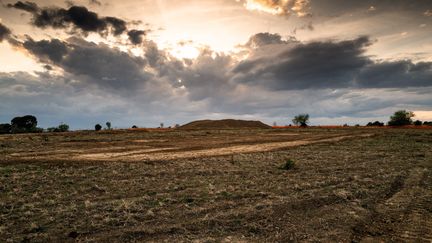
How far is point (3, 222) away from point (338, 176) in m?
16.4

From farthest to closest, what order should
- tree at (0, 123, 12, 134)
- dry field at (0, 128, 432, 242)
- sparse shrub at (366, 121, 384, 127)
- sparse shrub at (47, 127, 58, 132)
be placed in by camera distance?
sparse shrub at (366, 121, 384, 127)
sparse shrub at (47, 127, 58, 132)
tree at (0, 123, 12, 134)
dry field at (0, 128, 432, 242)

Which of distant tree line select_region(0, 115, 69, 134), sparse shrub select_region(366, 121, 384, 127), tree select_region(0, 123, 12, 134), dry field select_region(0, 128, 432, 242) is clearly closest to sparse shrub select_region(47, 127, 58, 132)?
distant tree line select_region(0, 115, 69, 134)

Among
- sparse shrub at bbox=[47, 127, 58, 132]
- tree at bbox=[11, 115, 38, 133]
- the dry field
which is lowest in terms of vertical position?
the dry field

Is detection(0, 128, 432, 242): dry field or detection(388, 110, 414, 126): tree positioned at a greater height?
detection(388, 110, 414, 126): tree

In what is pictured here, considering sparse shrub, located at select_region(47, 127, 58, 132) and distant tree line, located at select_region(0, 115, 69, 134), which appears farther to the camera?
sparse shrub, located at select_region(47, 127, 58, 132)

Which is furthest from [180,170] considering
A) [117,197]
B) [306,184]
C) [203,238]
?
[203,238]

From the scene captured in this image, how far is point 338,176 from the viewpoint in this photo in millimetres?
16797

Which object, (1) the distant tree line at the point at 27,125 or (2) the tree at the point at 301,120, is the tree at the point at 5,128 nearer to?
(1) the distant tree line at the point at 27,125

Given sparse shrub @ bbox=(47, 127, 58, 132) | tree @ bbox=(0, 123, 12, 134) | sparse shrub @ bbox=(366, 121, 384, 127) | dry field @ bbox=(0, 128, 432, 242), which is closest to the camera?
dry field @ bbox=(0, 128, 432, 242)

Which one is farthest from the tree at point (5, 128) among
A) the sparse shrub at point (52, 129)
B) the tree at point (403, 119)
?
the tree at point (403, 119)

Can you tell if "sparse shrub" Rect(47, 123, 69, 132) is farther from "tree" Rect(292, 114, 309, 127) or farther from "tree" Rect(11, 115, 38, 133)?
"tree" Rect(292, 114, 309, 127)

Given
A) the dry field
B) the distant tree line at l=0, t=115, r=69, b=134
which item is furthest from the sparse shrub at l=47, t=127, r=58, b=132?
the dry field

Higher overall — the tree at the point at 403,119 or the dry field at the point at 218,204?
the tree at the point at 403,119

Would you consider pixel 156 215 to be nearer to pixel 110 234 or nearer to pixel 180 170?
pixel 110 234
